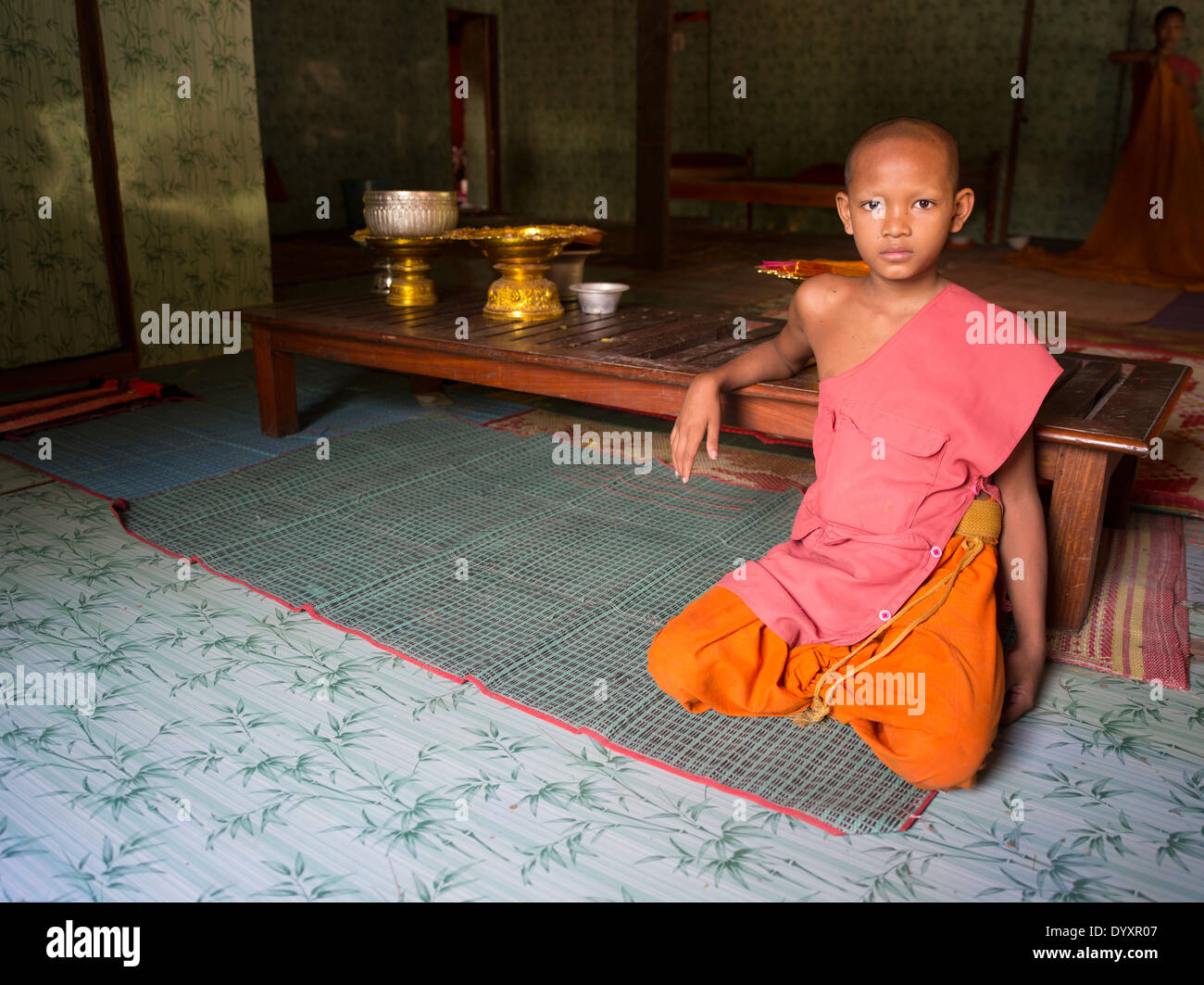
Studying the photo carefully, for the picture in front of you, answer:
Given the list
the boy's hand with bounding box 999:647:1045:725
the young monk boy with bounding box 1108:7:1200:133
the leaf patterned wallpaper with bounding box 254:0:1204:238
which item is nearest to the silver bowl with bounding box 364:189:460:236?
the boy's hand with bounding box 999:647:1045:725

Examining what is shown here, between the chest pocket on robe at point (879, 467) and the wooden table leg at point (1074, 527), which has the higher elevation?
the chest pocket on robe at point (879, 467)

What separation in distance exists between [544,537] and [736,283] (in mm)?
3795

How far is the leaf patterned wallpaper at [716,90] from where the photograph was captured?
7.57 m

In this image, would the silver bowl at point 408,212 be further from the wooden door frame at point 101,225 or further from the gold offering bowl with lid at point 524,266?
the wooden door frame at point 101,225

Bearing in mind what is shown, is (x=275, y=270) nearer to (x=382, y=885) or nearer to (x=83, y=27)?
(x=83, y=27)

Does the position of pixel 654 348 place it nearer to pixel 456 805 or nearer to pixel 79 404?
pixel 456 805

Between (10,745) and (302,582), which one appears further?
(302,582)

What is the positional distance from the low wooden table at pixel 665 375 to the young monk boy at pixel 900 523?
0.59ft

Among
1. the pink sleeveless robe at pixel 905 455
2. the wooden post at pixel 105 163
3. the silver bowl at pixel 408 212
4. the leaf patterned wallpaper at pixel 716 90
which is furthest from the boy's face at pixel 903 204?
the leaf patterned wallpaper at pixel 716 90

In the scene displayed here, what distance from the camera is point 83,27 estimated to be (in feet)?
11.8

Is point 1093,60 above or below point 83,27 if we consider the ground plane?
above
